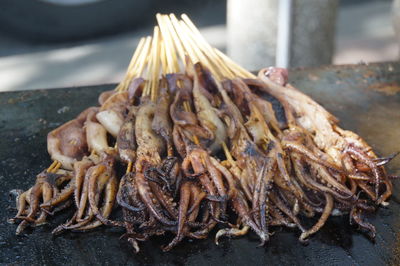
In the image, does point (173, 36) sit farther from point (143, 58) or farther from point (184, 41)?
point (143, 58)

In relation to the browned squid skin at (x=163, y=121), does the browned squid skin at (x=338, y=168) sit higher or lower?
lower

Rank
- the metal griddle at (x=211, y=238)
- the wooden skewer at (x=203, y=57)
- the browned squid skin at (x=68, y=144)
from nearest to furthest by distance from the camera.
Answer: the metal griddle at (x=211, y=238) < the browned squid skin at (x=68, y=144) < the wooden skewer at (x=203, y=57)

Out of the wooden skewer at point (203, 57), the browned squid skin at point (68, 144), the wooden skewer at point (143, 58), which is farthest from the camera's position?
the wooden skewer at point (143, 58)

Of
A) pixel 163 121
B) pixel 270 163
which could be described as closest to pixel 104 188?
pixel 163 121

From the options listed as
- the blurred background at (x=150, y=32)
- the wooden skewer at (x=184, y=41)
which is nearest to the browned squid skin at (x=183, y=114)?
the wooden skewer at (x=184, y=41)

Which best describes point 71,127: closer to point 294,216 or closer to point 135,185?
point 135,185

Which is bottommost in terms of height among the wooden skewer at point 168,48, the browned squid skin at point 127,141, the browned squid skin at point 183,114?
the browned squid skin at point 127,141

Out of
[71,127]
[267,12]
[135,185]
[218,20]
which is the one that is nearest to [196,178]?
[135,185]

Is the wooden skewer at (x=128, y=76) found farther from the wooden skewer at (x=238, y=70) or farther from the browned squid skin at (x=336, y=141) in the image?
the browned squid skin at (x=336, y=141)
